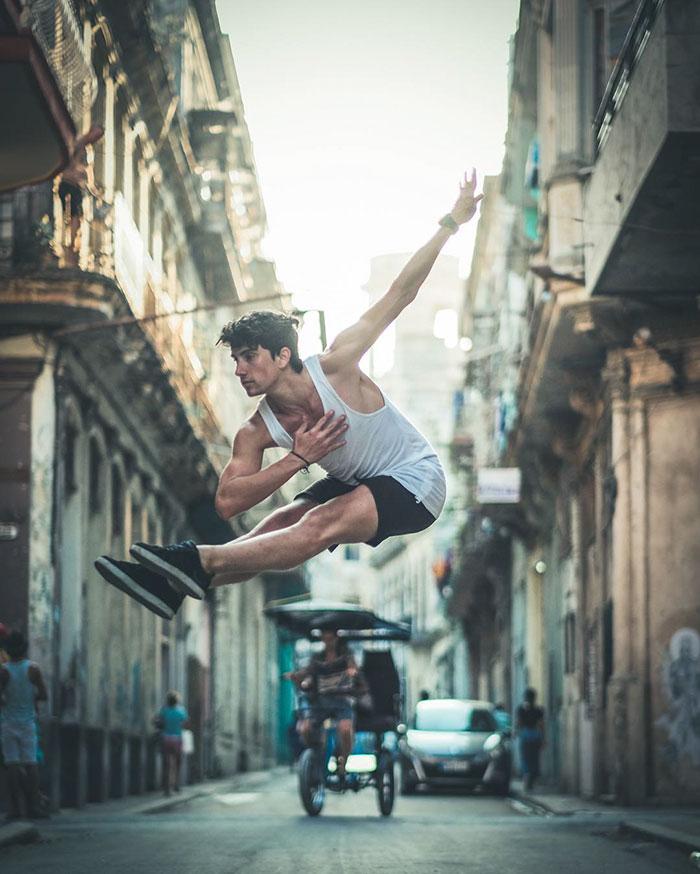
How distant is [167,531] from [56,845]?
21.1 metres

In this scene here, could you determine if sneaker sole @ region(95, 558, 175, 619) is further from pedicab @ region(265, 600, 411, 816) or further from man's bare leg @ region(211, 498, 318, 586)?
pedicab @ region(265, 600, 411, 816)

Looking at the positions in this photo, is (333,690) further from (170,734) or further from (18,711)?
(170,734)

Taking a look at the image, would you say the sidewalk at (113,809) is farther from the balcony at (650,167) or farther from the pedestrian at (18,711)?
the balcony at (650,167)

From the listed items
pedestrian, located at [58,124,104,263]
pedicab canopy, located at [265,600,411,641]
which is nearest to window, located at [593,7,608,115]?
pedestrian, located at [58,124,104,263]

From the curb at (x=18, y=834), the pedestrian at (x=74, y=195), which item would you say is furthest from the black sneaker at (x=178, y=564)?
the pedestrian at (x=74, y=195)

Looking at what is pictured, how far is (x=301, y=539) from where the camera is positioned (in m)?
8.15

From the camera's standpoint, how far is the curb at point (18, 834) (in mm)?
13539

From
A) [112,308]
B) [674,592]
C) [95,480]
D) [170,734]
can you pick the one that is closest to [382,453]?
[112,308]

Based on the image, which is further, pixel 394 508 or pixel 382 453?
pixel 382 453

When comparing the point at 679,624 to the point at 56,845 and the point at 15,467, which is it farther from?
the point at 56,845

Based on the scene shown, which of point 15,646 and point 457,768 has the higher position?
point 15,646

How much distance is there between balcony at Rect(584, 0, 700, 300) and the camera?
14875 mm

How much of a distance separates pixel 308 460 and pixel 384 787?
1125 centimetres

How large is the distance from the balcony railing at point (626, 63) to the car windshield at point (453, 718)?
11932mm
